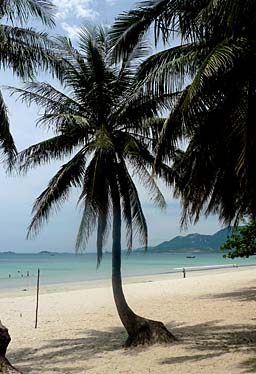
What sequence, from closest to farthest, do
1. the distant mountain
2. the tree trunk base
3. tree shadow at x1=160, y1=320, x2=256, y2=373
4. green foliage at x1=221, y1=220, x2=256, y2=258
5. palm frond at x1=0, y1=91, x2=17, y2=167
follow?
tree shadow at x1=160, y1=320, x2=256, y2=373, palm frond at x1=0, y1=91, x2=17, y2=167, the tree trunk base, green foliage at x1=221, y1=220, x2=256, y2=258, the distant mountain

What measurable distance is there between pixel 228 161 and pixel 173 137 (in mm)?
2338

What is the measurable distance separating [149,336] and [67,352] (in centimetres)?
173

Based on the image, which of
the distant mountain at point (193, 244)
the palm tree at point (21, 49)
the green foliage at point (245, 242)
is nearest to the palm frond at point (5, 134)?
the palm tree at point (21, 49)

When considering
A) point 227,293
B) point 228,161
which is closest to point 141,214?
point 228,161

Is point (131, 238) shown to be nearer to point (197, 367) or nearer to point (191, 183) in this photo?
point (191, 183)

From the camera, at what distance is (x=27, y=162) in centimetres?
1070

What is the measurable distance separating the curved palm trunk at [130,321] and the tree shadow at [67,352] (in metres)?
0.45

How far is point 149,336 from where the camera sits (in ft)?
31.4

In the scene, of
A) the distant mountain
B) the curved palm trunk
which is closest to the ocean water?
the curved palm trunk

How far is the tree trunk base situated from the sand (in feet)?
0.70

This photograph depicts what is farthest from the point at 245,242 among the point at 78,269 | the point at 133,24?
the point at 78,269

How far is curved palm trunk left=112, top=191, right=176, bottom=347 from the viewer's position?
377 inches

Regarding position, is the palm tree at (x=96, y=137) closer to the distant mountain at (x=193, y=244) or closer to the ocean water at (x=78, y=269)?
the ocean water at (x=78, y=269)

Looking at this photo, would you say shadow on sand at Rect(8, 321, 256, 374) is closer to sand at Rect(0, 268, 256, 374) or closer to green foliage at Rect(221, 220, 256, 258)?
sand at Rect(0, 268, 256, 374)
